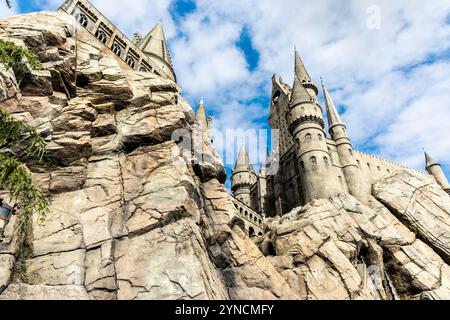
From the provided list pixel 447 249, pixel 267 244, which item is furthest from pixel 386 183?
pixel 267 244

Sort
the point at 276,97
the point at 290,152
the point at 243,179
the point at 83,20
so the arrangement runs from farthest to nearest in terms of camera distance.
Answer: the point at 276,97 → the point at 243,179 → the point at 290,152 → the point at 83,20

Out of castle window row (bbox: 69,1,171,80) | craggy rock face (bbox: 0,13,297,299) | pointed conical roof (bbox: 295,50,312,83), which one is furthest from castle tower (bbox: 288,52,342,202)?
castle window row (bbox: 69,1,171,80)

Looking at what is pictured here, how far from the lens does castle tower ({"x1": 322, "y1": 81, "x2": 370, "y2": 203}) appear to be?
3922 cm

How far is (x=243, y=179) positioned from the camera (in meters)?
55.3

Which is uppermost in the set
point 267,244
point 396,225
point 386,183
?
point 386,183

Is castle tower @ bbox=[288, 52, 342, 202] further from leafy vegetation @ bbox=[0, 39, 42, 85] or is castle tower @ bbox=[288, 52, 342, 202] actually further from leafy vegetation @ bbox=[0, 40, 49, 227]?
leafy vegetation @ bbox=[0, 39, 42, 85]

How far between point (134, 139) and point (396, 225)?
2922cm

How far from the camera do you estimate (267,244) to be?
89.3 ft

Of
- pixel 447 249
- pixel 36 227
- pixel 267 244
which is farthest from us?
pixel 447 249

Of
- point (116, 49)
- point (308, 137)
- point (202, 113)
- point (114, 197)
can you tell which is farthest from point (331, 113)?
point (114, 197)

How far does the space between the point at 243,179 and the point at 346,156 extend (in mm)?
18681

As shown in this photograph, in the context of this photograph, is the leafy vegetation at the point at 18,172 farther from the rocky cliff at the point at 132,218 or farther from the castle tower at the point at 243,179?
the castle tower at the point at 243,179

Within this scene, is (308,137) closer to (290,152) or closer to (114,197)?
(290,152)
